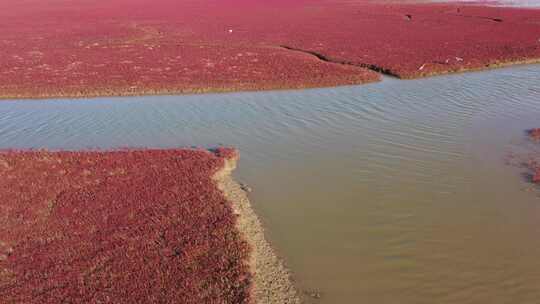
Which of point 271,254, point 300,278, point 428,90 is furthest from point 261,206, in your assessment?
point 428,90

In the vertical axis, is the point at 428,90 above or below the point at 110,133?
above

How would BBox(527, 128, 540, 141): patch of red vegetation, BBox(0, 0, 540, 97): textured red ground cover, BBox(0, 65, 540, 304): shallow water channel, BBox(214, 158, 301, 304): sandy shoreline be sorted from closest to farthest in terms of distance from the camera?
BBox(214, 158, 301, 304): sandy shoreline, BBox(0, 65, 540, 304): shallow water channel, BBox(527, 128, 540, 141): patch of red vegetation, BBox(0, 0, 540, 97): textured red ground cover

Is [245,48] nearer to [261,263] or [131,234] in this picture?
[131,234]

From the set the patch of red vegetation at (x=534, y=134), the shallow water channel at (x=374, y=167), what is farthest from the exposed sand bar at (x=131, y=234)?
the patch of red vegetation at (x=534, y=134)

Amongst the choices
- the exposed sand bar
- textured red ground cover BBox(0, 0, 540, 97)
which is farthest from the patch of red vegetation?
textured red ground cover BBox(0, 0, 540, 97)

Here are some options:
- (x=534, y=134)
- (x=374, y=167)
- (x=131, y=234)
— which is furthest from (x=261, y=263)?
(x=534, y=134)

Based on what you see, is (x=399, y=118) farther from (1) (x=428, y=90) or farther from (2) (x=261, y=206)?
(2) (x=261, y=206)

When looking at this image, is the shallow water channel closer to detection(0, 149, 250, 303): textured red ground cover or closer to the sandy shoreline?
the sandy shoreline
